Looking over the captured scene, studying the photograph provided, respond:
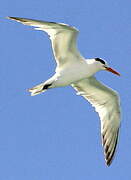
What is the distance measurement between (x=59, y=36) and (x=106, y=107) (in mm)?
3512

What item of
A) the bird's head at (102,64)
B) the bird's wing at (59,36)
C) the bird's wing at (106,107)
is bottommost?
the bird's wing at (106,107)

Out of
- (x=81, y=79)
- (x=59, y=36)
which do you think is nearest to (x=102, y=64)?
(x=81, y=79)

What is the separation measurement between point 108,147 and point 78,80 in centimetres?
253

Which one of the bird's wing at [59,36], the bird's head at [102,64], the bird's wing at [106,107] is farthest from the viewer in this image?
the bird's wing at [106,107]

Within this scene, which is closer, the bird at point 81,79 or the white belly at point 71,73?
the bird at point 81,79

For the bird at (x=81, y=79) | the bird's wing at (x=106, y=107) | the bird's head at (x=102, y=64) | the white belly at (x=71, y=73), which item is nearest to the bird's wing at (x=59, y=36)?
the bird at (x=81, y=79)

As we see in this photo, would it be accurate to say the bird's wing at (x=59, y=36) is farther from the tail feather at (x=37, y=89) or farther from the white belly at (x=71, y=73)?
the tail feather at (x=37, y=89)

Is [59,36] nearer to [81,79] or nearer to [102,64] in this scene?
[81,79]

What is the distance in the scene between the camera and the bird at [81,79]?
1616 centimetres

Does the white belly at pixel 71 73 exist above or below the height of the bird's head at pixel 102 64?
below

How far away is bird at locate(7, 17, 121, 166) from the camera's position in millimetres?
16156

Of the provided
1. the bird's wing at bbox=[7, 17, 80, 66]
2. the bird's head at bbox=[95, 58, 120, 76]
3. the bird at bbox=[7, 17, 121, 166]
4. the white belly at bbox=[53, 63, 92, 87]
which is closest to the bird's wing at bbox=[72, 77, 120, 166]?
the bird at bbox=[7, 17, 121, 166]

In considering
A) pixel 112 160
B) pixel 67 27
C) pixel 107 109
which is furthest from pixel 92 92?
pixel 67 27

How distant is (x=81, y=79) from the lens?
17.3m
